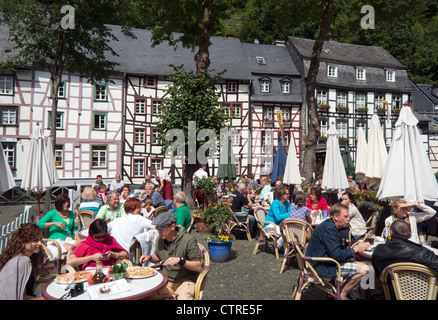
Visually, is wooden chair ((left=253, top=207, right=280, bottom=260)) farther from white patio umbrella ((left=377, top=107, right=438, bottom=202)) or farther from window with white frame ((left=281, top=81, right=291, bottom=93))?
window with white frame ((left=281, top=81, right=291, bottom=93))

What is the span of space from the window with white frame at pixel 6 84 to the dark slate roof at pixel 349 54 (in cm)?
2352

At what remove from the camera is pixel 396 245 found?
4211mm

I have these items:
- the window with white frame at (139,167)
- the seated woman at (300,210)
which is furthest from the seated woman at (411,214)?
the window with white frame at (139,167)

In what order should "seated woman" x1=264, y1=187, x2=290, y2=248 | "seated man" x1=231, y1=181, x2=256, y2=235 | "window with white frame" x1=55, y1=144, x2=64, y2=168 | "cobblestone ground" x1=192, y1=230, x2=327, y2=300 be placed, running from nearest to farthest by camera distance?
"cobblestone ground" x1=192, y1=230, x2=327, y2=300
"seated woman" x1=264, y1=187, x2=290, y2=248
"seated man" x1=231, y1=181, x2=256, y2=235
"window with white frame" x1=55, y1=144, x2=64, y2=168

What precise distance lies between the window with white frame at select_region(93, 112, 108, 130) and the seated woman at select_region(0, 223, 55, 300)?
948 inches

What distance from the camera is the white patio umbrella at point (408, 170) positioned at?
6.02 m

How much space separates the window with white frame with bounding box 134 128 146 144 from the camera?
2799cm

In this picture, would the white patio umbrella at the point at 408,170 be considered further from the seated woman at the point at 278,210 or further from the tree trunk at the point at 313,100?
the tree trunk at the point at 313,100

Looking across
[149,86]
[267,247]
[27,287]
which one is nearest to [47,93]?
[149,86]

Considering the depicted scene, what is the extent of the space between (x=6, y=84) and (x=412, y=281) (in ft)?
90.0

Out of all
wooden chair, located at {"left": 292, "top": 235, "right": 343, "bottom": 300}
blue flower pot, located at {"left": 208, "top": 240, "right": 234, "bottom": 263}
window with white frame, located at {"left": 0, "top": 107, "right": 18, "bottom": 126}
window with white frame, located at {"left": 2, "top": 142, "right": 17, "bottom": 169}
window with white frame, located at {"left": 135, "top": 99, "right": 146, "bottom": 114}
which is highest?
window with white frame, located at {"left": 135, "top": 99, "right": 146, "bottom": 114}

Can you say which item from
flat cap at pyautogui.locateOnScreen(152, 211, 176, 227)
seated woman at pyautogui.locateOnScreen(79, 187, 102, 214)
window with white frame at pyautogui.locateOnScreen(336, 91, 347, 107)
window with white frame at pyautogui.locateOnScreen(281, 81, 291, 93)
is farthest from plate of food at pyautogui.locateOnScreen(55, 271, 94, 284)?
window with white frame at pyautogui.locateOnScreen(336, 91, 347, 107)

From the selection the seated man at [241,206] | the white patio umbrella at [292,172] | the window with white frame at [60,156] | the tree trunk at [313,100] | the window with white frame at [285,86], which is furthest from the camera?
the window with white frame at [285,86]
